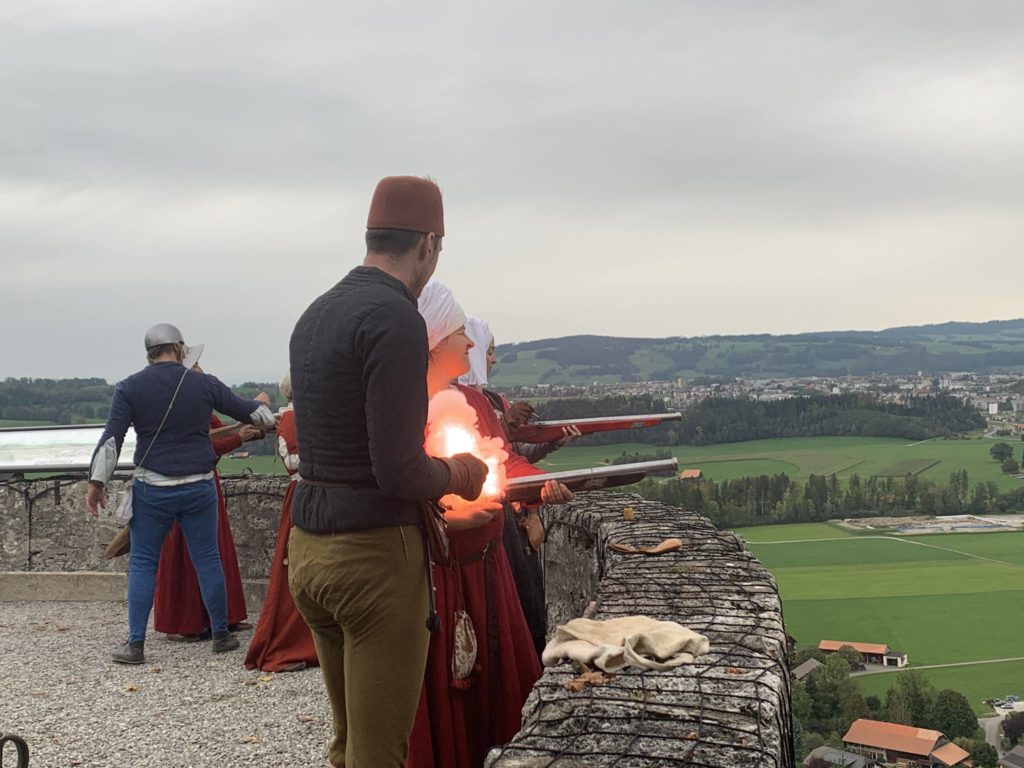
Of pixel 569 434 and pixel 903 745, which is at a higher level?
pixel 569 434

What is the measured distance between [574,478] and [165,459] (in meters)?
3.79

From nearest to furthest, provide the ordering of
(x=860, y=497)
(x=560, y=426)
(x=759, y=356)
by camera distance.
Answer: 1. (x=560, y=426)
2. (x=860, y=497)
3. (x=759, y=356)

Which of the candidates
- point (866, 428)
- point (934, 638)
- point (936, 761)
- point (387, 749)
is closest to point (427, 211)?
point (387, 749)

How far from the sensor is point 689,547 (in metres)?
4.21

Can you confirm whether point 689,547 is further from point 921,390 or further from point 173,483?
point 921,390

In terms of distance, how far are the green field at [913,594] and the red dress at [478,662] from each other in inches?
1453

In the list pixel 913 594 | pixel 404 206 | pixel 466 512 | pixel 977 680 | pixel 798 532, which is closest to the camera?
pixel 404 206

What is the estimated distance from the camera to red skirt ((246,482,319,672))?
6.05m

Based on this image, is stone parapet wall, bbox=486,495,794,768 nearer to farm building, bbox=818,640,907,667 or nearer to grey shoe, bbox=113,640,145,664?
grey shoe, bbox=113,640,145,664

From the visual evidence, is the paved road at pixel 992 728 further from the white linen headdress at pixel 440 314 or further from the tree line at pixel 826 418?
the white linen headdress at pixel 440 314

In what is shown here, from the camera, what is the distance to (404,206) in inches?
110

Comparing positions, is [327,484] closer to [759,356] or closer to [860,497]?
[860,497]

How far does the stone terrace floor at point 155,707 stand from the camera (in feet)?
16.0

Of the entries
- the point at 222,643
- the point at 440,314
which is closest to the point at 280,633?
the point at 222,643
